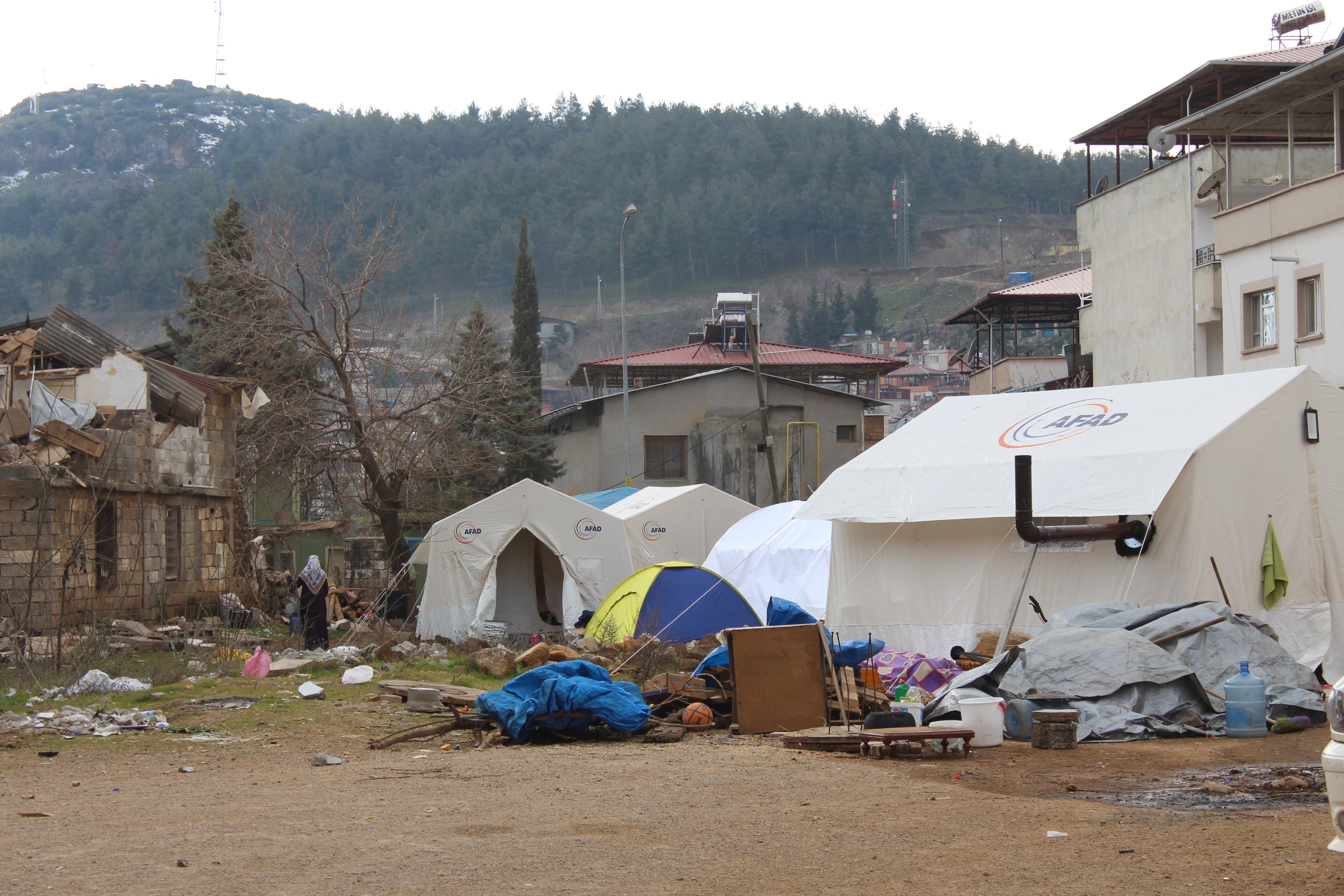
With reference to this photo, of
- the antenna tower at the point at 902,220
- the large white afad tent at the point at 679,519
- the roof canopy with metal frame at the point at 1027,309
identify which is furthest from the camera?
the antenna tower at the point at 902,220

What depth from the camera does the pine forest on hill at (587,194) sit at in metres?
115

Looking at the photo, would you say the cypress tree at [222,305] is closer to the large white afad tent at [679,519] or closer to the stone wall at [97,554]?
the stone wall at [97,554]

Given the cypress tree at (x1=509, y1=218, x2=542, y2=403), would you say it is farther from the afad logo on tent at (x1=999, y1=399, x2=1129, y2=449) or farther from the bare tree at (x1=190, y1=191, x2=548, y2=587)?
the afad logo on tent at (x1=999, y1=399, x2=1129, y2=449)

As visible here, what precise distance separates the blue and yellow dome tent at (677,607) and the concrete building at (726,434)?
20.1 m

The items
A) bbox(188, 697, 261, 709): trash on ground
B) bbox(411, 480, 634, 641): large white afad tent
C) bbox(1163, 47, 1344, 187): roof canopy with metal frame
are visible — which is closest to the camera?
bbox(188, 697, 261, 709): trash on ground

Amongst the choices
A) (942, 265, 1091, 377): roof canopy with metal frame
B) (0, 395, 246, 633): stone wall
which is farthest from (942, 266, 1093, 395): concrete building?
(0, 395, 246, 633): stone wall

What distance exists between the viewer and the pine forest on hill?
376ft

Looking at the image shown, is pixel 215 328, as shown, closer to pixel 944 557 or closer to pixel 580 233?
pixel 944 557

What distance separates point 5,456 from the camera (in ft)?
59.9

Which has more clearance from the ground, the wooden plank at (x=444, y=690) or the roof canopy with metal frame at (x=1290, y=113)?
the roof canopy with metal frame at (x=1290, y=113)

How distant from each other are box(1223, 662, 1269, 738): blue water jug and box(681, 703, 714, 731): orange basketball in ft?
14.0

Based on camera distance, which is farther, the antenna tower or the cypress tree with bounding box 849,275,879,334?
the antenna tower

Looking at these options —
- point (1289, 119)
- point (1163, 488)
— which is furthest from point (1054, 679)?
point (1289, 119)

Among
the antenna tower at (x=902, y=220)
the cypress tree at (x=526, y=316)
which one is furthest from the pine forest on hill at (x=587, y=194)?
the cypress tree at (x=526, y=316)
